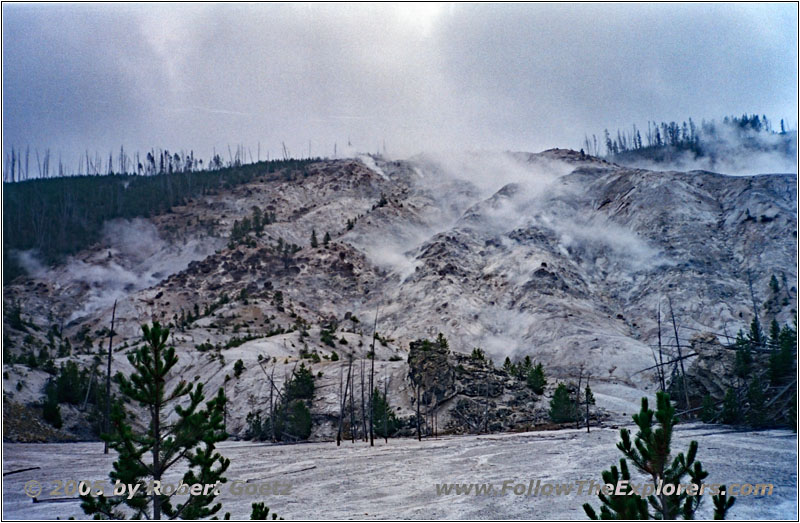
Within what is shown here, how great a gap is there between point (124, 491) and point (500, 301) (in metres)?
58.8

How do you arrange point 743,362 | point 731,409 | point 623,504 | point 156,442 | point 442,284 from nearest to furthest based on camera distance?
point 623,504, point 156,442, point 731,409, point 743,362, point 442,284

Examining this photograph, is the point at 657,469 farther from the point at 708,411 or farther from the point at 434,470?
the point at 708,411

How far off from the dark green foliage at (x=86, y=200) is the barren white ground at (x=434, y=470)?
6392 centimetres

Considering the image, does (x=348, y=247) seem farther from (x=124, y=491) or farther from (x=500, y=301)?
(x=124, y=491)

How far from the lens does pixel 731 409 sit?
31.0 m

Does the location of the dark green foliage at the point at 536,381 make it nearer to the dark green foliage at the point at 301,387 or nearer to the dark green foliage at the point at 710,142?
the dark green foliage at the point at 301,387

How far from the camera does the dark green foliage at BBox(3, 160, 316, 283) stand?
9256 centimetres

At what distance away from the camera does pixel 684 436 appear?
2872 centimetres

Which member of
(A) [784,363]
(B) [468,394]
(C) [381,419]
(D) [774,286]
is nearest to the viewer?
(A) [784,363]

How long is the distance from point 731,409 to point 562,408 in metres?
11.0

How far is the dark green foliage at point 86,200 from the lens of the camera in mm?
92562

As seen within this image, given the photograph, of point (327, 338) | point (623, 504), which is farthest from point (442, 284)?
point (623, 504)

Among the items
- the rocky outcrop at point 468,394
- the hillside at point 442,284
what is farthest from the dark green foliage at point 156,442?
the hillside at point 442,284

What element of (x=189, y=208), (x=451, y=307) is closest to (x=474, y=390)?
(x=451, y=307)
